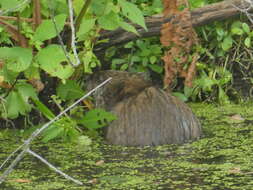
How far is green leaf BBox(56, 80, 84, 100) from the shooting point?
4723mm

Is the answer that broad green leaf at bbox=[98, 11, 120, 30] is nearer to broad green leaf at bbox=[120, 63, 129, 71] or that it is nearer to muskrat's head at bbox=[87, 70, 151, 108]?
muskrat's head at bbox=[87, 70, 151, 108]

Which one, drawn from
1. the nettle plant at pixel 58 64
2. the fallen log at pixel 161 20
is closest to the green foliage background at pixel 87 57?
the nettle plant at pixel 58 64

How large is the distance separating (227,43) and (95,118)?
1.46 metres

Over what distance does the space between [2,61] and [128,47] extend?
145cm

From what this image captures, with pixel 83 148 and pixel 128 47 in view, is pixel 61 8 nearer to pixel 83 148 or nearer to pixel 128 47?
pixel 83 148

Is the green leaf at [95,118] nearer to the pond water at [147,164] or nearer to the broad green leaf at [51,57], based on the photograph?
the pond water at [147,164]

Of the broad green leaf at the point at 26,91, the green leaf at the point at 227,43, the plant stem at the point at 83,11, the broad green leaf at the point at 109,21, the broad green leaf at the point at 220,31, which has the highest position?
the plant stem at the point at 83,11

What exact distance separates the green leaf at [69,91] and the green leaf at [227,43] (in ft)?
4.36

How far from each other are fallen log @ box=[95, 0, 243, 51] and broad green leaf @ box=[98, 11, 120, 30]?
97cm

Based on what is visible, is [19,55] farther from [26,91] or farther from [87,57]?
[87,57]

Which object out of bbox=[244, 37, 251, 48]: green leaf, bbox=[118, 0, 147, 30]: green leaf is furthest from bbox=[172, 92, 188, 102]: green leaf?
bbox=[118, 0, 147, 30]: green leaf

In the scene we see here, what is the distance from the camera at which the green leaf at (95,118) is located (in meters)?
4.55

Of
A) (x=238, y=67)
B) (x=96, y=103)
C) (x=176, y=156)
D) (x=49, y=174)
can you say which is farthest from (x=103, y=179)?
(x=238, y=67)

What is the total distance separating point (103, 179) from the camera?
3.67 meters
